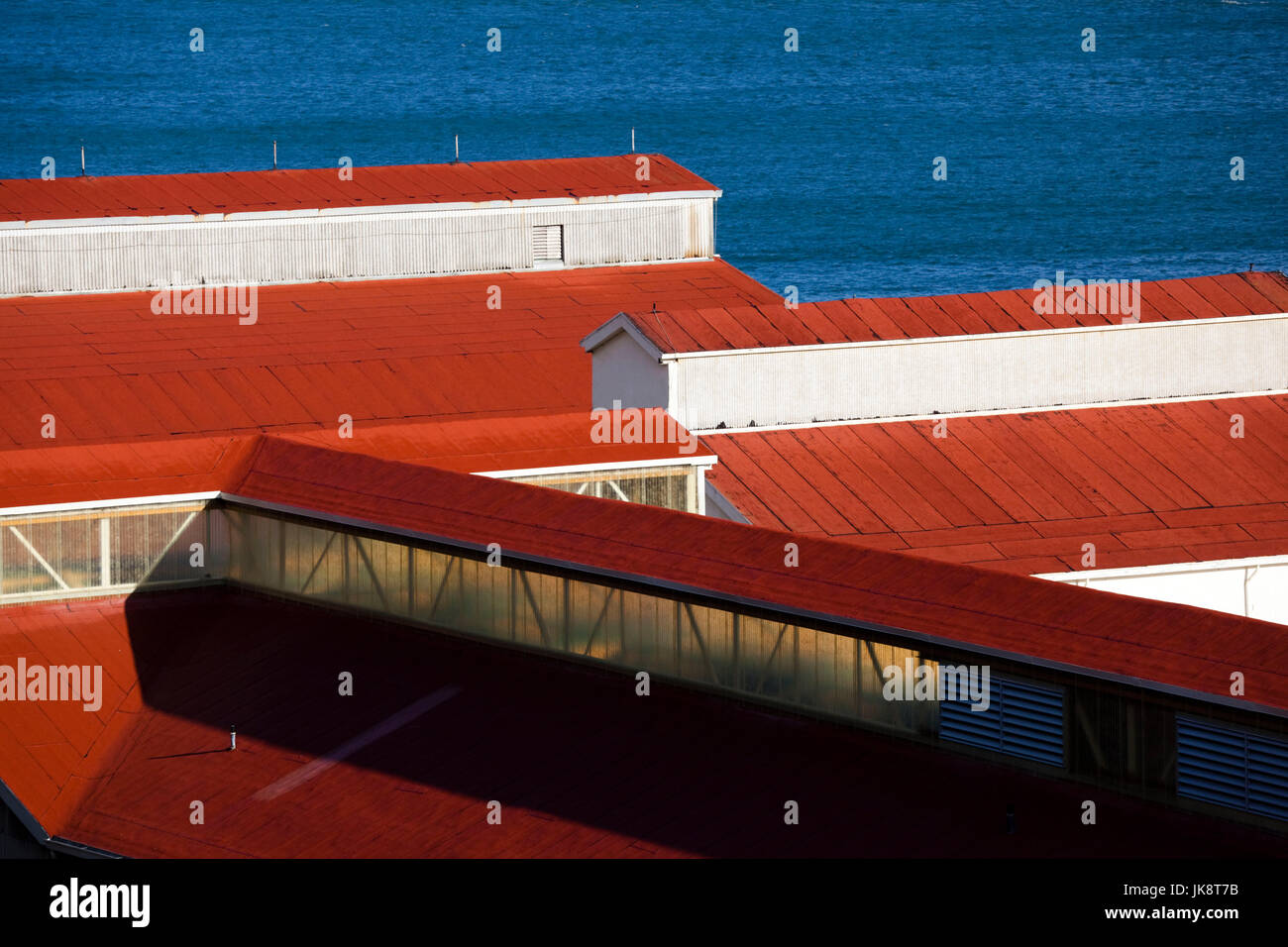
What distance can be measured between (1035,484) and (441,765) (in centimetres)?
2146

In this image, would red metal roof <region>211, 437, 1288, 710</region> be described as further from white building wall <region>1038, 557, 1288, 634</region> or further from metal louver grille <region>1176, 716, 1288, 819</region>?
white building wall <region>1038, 557, 1288, 634</region>

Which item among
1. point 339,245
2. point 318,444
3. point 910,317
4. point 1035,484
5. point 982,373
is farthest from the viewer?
point 339,245

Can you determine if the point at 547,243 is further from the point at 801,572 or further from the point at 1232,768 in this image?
the point at 1232,768

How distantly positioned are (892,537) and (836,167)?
144195 millimetres

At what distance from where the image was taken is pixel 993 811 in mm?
30938

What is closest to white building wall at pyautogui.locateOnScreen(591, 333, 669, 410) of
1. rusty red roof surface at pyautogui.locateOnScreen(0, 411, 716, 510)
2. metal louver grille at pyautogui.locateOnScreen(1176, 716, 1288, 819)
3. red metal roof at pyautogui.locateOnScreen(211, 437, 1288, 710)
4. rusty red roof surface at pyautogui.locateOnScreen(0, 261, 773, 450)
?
rusty red roof surface at pyautogui.locateOnScreen(0, 411, 716, 510)

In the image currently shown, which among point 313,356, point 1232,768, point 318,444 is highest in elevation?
point 313,356

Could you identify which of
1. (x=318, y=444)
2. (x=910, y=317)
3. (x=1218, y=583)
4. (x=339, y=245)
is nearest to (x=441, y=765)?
(x=318, y=444)

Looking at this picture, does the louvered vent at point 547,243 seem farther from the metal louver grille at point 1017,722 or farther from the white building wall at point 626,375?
the metal louver grille at point 1017,722

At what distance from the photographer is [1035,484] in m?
52.6

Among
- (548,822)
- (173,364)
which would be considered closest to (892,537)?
(548,822)
